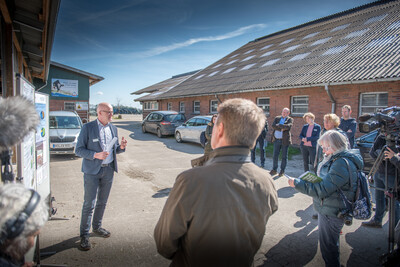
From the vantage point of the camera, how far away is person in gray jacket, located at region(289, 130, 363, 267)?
2631mm

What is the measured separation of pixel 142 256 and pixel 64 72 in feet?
83.1

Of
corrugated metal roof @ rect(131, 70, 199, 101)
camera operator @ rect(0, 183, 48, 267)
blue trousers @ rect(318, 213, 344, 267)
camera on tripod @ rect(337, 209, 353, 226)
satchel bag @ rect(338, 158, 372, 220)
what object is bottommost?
blue trousers @ rect(318, 213, 344, 267)

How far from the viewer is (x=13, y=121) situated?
69.9 inches

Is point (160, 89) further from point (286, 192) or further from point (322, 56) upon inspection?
point (286, 192)

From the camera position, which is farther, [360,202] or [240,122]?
[360,202]

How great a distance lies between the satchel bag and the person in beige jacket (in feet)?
5.44

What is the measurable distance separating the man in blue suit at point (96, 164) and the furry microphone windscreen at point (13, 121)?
59.0 inches

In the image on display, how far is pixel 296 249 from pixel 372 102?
935 centimetres

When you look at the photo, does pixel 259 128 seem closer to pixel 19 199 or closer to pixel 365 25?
pixel 19 199

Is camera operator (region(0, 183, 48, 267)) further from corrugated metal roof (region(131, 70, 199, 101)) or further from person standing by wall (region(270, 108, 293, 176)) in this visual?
corrugated metal roof (region(131, 70, 199, 101))

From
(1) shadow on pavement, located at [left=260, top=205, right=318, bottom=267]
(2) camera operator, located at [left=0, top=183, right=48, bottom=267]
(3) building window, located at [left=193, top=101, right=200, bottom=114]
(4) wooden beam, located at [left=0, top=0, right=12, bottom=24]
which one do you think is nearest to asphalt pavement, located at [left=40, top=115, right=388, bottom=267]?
(1) shadow on pavement, located at [left=260, top=205, right=318, bottom=267]

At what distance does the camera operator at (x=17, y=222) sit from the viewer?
1280mm

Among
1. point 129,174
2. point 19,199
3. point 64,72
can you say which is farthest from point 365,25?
point 64,72

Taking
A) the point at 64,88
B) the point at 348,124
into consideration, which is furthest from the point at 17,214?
the point at 64,88
